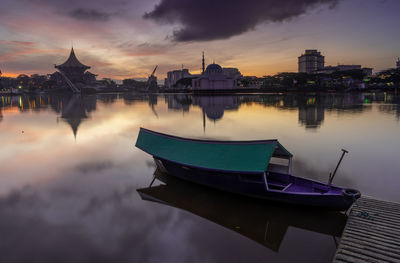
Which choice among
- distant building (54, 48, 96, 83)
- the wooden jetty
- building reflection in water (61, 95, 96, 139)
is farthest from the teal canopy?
distant building (54, 48, 96, 83)

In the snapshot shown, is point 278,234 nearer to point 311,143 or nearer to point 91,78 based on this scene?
point 311,143

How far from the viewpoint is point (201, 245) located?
7746 millimetres

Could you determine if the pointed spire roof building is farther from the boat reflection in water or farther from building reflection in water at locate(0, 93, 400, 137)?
the boat reflection in water

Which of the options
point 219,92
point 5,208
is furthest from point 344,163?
point 219,92

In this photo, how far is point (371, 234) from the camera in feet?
22.5

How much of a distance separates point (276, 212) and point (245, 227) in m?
1.49

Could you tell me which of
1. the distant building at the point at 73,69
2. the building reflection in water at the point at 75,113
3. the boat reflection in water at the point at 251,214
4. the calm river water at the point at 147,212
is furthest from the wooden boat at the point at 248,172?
the distant building at the point at 73,69

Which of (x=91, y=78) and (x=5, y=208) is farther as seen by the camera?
(x=91, y=78)

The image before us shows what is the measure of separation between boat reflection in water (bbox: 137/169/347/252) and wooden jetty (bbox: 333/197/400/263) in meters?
0.89

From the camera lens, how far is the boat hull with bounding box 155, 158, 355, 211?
8492 millimetres

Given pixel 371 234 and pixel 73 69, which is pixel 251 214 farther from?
pixel 73 69

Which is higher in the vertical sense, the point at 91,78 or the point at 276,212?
the point at 91,78

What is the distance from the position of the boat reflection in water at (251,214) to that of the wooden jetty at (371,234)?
895mm

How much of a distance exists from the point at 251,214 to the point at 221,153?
103 inches
